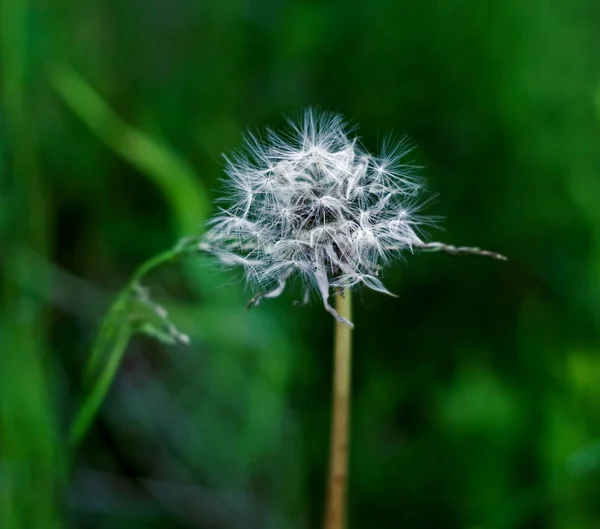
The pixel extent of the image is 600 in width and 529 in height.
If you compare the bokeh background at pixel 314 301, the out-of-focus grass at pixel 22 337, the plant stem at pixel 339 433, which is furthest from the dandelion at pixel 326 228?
the out-of-focus grass at pixel 22 337

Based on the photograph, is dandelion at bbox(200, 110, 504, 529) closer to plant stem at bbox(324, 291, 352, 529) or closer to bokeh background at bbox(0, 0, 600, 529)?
plant stem at bbox(324, 291, 352, 529)

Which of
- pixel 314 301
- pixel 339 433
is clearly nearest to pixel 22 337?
pixel 314 301

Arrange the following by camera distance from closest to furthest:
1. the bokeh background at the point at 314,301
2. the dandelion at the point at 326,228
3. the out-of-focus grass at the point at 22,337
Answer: the dandelion at the point at 326,228 → the out-of-focus grass at the point at 22,337 → the bokeh background at the point at 314,301

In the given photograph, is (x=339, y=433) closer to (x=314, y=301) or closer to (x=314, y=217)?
(x=314, y=217)

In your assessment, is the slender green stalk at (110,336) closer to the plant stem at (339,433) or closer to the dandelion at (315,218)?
the dandelion at (315,218)

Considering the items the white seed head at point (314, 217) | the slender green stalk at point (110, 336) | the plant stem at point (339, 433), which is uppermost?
the white seed head at point (314, 217)

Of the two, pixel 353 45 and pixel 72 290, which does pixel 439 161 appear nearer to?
pixel 353 45
